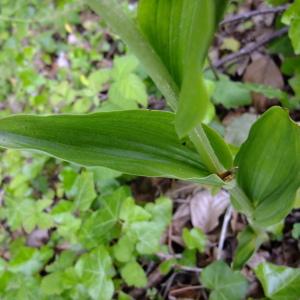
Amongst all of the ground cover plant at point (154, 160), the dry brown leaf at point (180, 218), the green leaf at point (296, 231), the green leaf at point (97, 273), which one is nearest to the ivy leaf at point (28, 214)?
the ground cover plant at point (154, 160)

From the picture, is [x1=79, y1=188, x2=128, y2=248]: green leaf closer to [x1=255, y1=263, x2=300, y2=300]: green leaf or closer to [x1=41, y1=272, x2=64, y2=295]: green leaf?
[x1=41, y1=272, x2=64, y2=295]: green leaf

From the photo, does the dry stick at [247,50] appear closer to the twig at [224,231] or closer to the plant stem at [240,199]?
the twig at [224,231]

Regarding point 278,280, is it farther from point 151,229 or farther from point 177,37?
point 177,37

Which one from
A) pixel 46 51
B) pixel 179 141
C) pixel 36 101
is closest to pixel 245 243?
pixel 179 141

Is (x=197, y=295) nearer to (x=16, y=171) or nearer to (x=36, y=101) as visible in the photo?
(x=16, y=171)

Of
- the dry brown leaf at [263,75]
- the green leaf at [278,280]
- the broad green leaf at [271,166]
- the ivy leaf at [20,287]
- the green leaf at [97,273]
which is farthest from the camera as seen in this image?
the dry brown leaf at [263,75]

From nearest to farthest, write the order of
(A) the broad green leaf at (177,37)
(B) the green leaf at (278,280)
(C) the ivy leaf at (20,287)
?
(A) the broad green leaf at (177,37) → (B) the green leaf at (278,280) → (C) the ivy leaf at (20,287)

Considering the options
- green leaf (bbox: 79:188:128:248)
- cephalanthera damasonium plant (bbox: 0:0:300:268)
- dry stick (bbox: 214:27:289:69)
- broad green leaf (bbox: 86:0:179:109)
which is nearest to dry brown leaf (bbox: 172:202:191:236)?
green leaf (bbox: 79:188:128:248)
